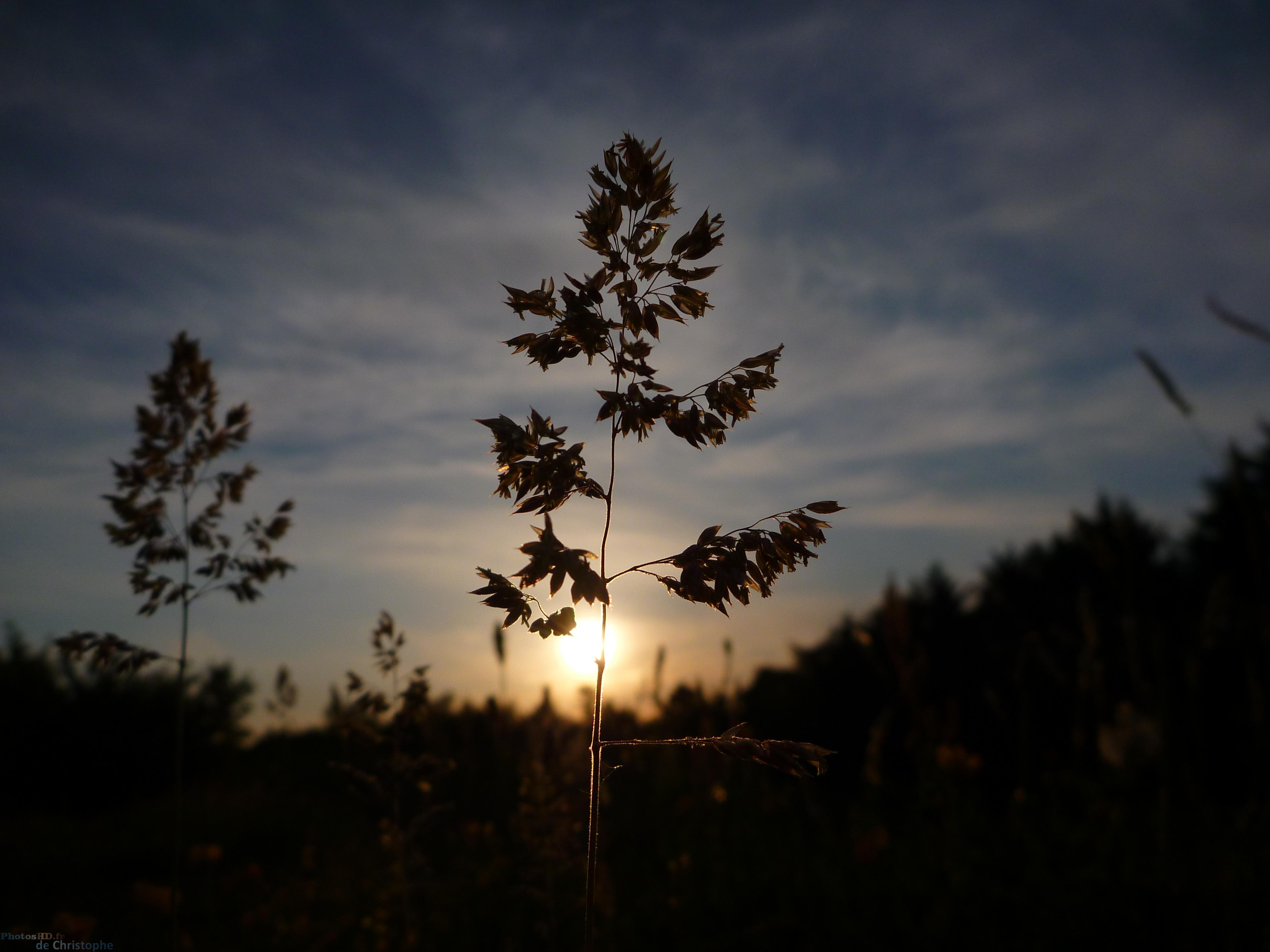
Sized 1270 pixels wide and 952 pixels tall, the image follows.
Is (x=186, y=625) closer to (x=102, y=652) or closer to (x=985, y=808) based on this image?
(x=102, y=652)

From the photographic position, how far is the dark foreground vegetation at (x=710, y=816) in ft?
14.5

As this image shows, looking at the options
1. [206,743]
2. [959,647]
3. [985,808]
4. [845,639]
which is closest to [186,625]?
[985,808]

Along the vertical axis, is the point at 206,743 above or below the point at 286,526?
below

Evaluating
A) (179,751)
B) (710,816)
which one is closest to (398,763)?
(179,751)

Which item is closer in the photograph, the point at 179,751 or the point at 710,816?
→ the point at 179,751

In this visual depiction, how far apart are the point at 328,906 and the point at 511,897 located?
49.9 inches

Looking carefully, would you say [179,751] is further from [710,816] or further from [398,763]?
[710,816]

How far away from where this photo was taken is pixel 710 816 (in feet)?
25.2

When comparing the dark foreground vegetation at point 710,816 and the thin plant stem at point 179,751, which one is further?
the dark foreground vegetation at point 710,816

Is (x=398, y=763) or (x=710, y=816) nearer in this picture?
(x=398, y=763)

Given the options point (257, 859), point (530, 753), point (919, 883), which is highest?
point (530, 753)

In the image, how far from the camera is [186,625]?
3.31 metres

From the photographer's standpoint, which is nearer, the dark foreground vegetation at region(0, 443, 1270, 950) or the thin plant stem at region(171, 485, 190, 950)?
the thin plant stem at region(171, 485, 190, 950)

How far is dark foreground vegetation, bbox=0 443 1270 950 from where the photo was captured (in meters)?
4.43
